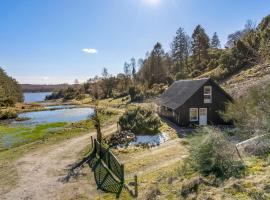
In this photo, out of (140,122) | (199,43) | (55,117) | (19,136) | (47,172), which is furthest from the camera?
(199,43)

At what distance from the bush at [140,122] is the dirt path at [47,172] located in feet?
15.8

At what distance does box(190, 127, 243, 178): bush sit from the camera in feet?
34.0

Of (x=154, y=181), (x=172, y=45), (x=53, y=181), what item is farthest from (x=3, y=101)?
(x=154, y=181)

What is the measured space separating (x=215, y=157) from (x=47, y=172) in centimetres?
1139

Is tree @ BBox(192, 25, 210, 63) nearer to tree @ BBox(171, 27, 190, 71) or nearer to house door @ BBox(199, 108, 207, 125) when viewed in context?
tree @ BBox(171, 27, 190, 71)

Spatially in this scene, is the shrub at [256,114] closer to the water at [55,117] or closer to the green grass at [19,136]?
the green grass at [19,136]

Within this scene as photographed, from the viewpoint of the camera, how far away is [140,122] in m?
27.6

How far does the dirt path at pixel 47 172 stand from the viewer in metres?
13.8

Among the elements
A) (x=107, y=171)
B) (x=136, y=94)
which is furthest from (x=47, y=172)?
(x=136, y=94)

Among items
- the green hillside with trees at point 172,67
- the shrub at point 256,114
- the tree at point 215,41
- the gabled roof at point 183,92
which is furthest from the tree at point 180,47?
the shrub at point 256,114

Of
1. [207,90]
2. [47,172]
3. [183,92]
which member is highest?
[207,90]

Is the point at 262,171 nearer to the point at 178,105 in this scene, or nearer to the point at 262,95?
the point at 262,95

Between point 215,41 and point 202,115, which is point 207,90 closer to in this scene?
point 202,115

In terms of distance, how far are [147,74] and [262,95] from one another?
207 ft
